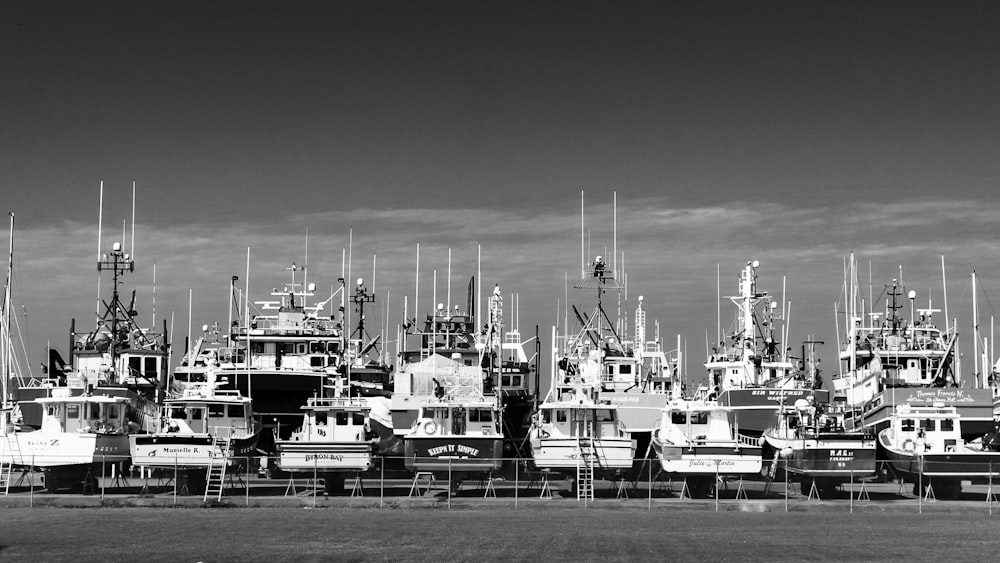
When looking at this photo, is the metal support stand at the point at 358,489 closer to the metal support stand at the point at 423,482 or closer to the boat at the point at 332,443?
the boat at the point at 332,443

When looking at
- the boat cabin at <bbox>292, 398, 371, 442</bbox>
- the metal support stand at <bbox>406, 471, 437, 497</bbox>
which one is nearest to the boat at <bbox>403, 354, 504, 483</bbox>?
the metal support stand at <bbox>406, 471, 437, 497</bbox>

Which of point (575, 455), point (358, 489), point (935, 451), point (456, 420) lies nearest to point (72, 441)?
point (358, 489)

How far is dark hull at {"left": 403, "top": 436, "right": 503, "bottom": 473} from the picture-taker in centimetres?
4775

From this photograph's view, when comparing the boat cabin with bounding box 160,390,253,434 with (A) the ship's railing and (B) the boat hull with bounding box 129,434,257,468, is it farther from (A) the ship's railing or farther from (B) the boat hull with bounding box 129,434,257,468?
(B) the boat hull with bounding box 129,434,257,468

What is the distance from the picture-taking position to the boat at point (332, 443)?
48.6 metres

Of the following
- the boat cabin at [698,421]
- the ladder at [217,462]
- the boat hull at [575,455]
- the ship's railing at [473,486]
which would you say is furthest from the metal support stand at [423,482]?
the boat cabin at [698,421]

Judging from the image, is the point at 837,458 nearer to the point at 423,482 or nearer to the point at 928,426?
the point at 928,426

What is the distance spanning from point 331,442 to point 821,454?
17799 mm

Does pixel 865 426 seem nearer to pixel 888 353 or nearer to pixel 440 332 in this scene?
pixel 888 353

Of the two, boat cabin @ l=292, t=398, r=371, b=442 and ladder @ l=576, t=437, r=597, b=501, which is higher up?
boat cabin @ l=292, t=398, r=371, b=442

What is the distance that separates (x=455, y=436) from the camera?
48.3 metres

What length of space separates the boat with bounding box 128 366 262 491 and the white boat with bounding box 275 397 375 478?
1795mm

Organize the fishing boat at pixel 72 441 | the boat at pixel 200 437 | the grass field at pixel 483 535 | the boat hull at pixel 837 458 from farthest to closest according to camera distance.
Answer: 1. the fishing boat at pixel 72 441
2. the boat at pixel 200 437
3. the boat hull at pixel 837 458
4. the grass field at pixel 483 535

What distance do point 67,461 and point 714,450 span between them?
23508 mm
